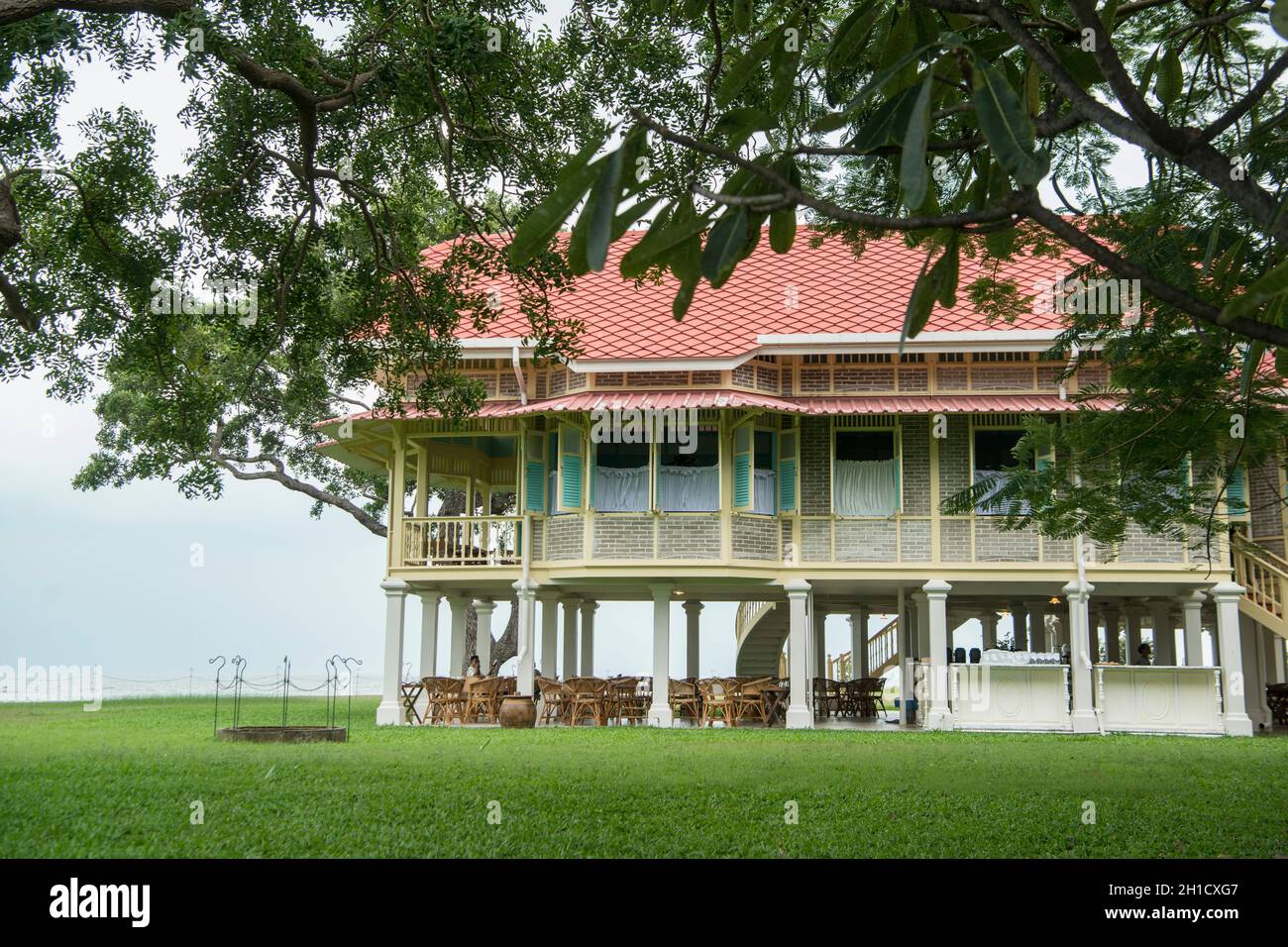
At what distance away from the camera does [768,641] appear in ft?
88.5

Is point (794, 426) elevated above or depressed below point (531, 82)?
below

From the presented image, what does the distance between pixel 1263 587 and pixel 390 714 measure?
44.9 ft

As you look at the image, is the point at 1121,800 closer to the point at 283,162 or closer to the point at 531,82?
the point at 531,82

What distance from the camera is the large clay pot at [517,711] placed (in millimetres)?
19578

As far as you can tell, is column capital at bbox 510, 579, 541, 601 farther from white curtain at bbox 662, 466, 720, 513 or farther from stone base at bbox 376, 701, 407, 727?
stone base at bbox 376, 701, 407, 727

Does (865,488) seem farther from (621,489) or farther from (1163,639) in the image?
(1163,639)

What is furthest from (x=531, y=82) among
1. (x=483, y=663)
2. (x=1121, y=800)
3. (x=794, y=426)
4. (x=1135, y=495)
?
(x=483, y=663)

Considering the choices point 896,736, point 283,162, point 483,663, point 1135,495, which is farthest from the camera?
point 483,663

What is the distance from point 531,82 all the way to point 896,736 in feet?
32.9

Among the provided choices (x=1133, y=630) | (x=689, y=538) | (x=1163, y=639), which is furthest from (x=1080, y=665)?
(x=1133, y=630)

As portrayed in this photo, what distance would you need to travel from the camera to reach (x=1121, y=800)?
33.9 feet

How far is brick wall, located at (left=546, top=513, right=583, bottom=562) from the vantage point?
20.4 meters

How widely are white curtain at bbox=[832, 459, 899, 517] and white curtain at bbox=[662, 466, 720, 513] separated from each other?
1.90 m

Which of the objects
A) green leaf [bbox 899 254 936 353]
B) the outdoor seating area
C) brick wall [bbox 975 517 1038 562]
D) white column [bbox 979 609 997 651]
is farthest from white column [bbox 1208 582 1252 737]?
green leaf [bbox 899 254 936 353]
